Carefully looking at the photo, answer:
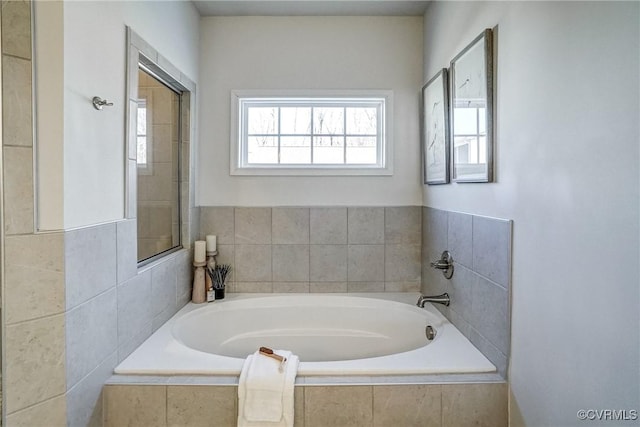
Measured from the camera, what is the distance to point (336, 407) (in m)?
1.60

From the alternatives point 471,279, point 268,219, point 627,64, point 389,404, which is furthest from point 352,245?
point 627,64

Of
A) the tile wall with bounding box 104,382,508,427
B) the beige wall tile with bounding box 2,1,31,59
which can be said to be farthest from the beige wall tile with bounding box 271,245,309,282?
the beige wall tile with bounding box 2,1,31,59

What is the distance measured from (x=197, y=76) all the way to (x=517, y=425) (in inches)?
105

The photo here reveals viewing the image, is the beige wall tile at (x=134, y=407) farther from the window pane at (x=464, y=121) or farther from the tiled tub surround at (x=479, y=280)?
the window pane at (x=464, y=121)

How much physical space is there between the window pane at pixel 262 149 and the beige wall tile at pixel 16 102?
1.71 metres

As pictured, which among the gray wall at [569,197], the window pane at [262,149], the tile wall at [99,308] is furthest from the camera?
the window pane at [262,149]

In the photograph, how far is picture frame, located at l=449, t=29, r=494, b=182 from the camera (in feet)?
5.78

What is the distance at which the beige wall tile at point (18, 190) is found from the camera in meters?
1.26

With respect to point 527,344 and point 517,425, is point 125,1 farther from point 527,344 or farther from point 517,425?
point 517,425

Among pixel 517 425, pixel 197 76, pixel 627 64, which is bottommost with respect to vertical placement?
pixel 517 425

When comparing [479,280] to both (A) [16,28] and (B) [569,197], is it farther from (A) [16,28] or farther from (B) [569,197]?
(A) [16,28]

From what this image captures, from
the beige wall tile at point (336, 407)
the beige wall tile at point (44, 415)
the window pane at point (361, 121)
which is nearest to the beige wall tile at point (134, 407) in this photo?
the beige wall tile at point (44, 415)

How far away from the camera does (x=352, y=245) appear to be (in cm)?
287

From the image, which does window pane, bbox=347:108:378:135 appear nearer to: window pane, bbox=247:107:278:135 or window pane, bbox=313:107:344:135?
window pane, bbox=313:107:344:135
